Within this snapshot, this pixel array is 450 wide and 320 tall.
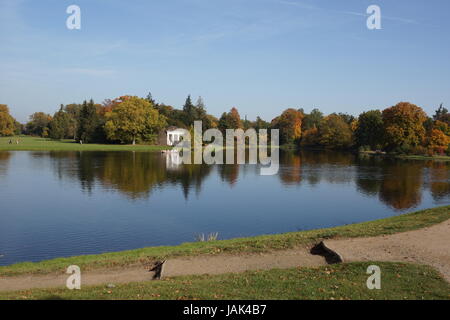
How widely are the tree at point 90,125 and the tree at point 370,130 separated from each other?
6138 centimetres

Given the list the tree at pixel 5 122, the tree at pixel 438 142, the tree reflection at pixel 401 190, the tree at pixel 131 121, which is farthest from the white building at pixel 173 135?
the tree reflection at pixel 401 190

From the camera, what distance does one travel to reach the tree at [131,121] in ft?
263

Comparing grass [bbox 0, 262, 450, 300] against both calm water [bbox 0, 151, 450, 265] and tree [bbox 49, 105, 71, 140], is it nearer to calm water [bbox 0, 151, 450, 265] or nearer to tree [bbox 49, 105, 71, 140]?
calm water [bbox 0, 151, 450, 265]

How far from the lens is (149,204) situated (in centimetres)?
2288

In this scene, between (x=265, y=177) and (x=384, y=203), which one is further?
(x=265, y=177)

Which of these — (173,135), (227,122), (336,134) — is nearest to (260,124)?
(227,122)

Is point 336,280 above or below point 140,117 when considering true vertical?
below

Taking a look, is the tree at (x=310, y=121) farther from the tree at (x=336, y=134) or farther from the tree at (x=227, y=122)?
the tree at (x=227, y=122)

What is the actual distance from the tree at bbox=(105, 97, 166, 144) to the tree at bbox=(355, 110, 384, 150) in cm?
4775

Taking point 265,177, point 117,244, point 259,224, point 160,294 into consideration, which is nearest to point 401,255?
point 160,294

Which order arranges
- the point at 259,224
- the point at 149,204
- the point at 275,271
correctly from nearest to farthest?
the point at 275,271 < the point at 259,224 < the point at 149,204

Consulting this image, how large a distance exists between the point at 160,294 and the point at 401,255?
6.87 meters
